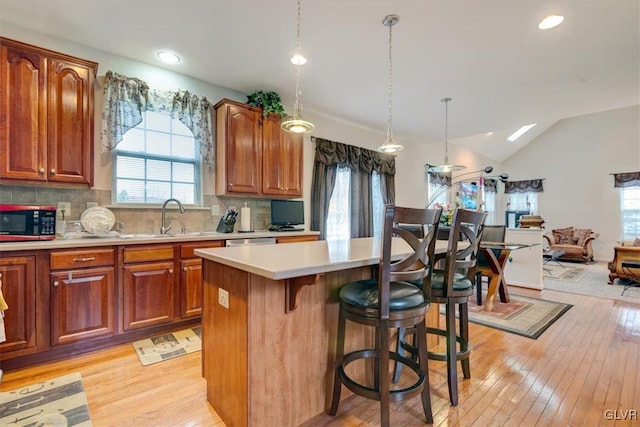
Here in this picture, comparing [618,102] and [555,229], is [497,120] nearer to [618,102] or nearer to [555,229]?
[618,102]

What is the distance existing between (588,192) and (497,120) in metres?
5.57

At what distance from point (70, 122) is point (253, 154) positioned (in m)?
1.71

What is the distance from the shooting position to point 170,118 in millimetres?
3387

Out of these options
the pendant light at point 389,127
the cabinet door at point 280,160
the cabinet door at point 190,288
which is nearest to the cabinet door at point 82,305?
the cabinet door at point 190,288

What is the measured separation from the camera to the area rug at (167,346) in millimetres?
2350

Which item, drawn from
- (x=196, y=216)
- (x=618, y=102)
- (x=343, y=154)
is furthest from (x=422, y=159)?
(x=196, y=216)

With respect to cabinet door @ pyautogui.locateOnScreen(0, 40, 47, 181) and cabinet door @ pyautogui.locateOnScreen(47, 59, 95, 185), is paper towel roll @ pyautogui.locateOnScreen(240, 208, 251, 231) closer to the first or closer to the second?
cabinet door @ pyautogui.locateOnScreen(47, 59, 95, 185)

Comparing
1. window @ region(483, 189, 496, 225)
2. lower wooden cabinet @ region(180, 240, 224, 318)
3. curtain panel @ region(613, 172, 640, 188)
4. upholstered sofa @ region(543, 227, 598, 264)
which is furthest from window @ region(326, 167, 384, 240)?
curtain panel @ region(613, 172, 640, 188)

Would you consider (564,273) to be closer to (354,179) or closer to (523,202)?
(523,202)

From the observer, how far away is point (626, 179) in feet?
24.9

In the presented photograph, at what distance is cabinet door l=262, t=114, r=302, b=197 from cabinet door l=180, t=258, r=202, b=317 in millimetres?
1295

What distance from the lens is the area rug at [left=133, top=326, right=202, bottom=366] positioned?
235 cm

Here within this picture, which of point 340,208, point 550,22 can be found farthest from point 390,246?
point 340,208

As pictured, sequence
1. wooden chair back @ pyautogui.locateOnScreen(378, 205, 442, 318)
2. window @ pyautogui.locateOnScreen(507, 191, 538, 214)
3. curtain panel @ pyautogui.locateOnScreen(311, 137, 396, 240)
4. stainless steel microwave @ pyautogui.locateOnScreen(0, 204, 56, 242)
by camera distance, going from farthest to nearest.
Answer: window @ pyautogui.locateOnScreen(507, 191, 538, 214) → curtain panel @ pyautogui.locateOnScreen(311, 137, 396, 240) → stainless steel microwave @ pyautogui.locateOnScreen(0, 204, 56, 242) → wooden chair back @ pyautogui.locateOnScreen(378, 205, 442, 318)
